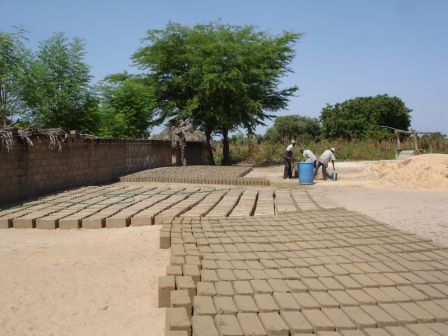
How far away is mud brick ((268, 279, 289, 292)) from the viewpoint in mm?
3037

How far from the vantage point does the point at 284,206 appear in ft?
22.3

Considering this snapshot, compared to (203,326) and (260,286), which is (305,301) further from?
(203,326)

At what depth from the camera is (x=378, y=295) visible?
117 inches

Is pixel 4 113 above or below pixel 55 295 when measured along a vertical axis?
above

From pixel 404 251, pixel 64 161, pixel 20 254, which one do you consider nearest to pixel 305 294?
pixel 404 251

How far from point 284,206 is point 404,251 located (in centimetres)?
279

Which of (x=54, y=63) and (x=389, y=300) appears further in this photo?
(x=54, y=63)

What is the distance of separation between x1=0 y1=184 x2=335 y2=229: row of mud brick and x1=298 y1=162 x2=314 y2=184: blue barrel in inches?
146

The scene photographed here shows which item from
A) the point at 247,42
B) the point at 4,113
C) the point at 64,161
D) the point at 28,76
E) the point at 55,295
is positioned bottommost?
the point at 55,295

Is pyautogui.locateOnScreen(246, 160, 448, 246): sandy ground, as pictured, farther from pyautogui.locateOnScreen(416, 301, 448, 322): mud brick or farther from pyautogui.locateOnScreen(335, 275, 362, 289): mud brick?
pyautogui.locateOnScreen(416, 301, 448, 322): mud brick

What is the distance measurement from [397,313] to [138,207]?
4.57 m

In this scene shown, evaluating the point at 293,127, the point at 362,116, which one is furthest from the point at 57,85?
the point at 293,127

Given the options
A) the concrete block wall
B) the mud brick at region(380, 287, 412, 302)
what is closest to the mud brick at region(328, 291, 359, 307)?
the mud brick at region(380, 287, 412, 302)

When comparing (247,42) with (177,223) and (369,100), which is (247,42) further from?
(369,100)
